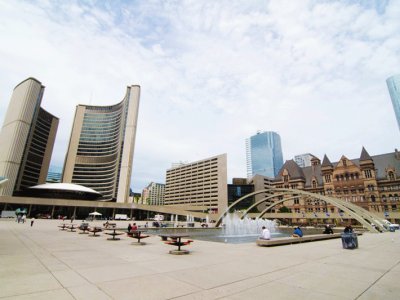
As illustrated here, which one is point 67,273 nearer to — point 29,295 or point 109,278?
point 109,278

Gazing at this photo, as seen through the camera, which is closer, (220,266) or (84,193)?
(220,266)

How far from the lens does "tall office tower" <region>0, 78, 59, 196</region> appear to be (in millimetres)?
103625

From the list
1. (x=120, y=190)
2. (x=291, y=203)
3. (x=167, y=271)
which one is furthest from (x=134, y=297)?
(x=120, y=190)

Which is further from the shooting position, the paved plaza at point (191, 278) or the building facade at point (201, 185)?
the building facade at point (201, 185)

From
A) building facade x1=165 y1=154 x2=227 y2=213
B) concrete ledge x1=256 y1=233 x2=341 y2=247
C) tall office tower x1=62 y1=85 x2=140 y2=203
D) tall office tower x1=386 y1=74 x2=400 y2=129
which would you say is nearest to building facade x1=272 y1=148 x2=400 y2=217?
building facade x1=165 y1=154 x2=227 y2=213

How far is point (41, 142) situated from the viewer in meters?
127

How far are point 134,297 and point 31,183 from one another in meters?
148

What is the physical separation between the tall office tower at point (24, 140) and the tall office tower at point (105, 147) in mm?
17469

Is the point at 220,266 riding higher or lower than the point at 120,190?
lower

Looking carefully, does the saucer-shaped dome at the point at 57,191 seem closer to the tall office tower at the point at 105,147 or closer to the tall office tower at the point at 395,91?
the tall office tower at the point at 105,147

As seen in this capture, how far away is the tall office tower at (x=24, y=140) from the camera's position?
104 metres

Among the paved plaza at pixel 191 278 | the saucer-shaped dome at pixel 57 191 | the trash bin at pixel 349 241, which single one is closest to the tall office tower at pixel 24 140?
the saucer-shaped dome at pixel 57 191

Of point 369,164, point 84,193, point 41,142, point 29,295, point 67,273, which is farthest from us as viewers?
point 41,142

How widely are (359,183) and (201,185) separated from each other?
92.9m
